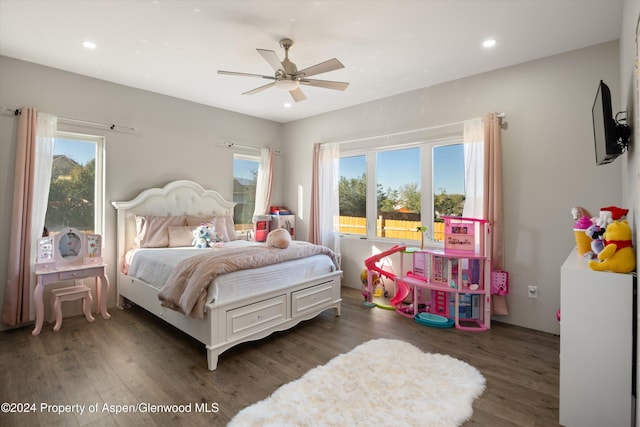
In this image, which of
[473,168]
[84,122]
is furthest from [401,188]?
[84,122]

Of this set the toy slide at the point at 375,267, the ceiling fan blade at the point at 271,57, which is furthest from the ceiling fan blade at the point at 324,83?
the toy slide at the point at 375,267

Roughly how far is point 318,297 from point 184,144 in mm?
2932

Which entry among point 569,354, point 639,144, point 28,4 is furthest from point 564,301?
point 28,4

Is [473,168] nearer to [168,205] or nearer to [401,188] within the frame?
[401,188]

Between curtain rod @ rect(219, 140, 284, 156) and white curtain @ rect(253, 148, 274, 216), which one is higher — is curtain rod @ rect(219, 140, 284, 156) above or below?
above

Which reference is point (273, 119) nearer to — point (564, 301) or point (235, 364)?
point (235, 364)

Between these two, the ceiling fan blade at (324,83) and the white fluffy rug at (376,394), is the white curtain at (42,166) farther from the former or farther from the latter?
the white fluffy rug at (376,394)

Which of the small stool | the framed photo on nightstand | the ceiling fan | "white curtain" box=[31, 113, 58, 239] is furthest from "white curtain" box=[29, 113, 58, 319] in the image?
the ceiling fan

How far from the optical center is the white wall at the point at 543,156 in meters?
2.94

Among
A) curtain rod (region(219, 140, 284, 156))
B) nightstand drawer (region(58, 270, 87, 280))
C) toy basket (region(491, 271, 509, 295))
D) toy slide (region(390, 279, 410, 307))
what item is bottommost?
toy slide (region(390, 279, 410, 307))

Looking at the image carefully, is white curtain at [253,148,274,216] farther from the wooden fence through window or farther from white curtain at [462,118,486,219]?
white curtain at [462,118,486,219]

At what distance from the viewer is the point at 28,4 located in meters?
2.33

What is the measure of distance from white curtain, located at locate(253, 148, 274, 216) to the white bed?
1.22 metres

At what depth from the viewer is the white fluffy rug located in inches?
73.3
